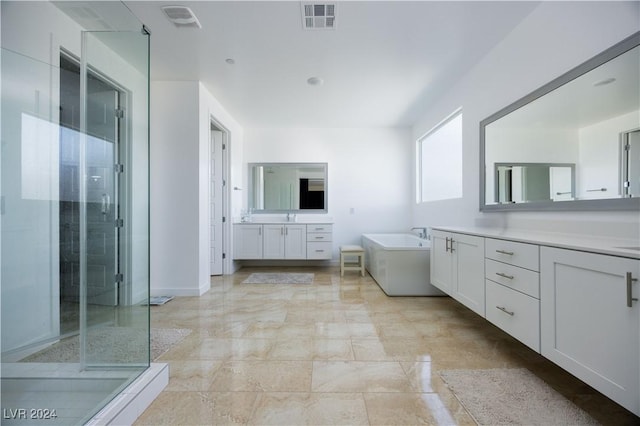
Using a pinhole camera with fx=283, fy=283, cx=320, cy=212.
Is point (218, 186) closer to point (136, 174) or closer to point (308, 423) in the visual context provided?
point (136, 174)

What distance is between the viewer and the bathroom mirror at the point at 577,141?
145 cm

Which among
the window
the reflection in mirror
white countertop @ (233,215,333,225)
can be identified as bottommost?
white countertop @ (233,215,333,225)

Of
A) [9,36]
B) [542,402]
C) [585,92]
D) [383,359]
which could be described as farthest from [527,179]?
[9,36]

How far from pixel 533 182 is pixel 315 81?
2352 millimetres

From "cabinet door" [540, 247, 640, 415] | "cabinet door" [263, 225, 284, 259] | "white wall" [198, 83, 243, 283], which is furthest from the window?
"white wall" [198, 83, 243, 283]

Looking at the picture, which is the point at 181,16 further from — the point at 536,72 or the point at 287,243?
the point at 287,243

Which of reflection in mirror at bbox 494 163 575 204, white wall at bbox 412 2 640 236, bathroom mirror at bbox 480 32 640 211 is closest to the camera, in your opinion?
bathroom mirror at bbox 480 32 640 211

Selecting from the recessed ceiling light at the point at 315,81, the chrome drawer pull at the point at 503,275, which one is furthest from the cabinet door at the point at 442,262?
the recessed ceiling light at the point at 315,81

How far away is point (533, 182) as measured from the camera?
2.09 metres

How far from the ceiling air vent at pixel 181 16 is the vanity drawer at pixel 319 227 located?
299cm

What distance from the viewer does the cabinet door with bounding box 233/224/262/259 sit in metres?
4.49

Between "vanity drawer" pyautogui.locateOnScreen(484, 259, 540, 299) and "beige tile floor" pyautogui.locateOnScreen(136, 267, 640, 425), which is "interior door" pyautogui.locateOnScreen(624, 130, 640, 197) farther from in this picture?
"beige tile floor" pyautogui.locateOnScreen(136, 267, 640, 425)

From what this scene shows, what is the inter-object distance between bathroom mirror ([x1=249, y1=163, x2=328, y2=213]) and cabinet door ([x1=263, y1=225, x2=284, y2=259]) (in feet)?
2.03

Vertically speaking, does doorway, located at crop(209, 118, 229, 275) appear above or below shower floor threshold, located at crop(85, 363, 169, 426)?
above
